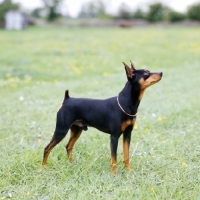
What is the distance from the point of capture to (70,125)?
396 centimetres

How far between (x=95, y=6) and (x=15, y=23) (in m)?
38.5

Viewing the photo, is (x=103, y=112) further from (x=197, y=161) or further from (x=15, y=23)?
(x=15, y=23)

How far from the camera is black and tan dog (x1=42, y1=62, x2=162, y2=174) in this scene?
3760 millimetres

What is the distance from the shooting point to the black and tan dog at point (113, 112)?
3.76 meters

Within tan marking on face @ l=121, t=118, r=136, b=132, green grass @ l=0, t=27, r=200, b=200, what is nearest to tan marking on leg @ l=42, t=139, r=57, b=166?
green grass @ l=0, t=27, r=200, b=200

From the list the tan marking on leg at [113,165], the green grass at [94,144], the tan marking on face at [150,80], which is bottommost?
the green grass at [94,144]

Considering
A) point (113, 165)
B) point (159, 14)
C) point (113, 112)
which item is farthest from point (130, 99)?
point (159, 14)

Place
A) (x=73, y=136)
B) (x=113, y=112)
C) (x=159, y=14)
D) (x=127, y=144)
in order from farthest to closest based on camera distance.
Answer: (x=159, y=14) < (x=73, y=136) < (x=127, y=144) < (x=113, y=112)

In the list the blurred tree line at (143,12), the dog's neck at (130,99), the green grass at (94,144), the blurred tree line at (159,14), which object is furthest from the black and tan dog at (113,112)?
the blurred tree line at (159,14)

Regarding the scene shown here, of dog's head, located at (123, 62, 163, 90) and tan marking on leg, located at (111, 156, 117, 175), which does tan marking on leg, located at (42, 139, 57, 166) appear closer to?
tan marking on leg, located at (111, 156, 117, 175)

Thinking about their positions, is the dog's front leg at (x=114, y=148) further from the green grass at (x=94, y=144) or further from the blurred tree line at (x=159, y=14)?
the blurred tree line at (x=159, y=14)

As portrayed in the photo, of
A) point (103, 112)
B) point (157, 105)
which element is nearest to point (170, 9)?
point (157, 105)

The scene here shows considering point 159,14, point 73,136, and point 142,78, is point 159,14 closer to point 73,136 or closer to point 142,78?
point 73,136

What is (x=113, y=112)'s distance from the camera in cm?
385
